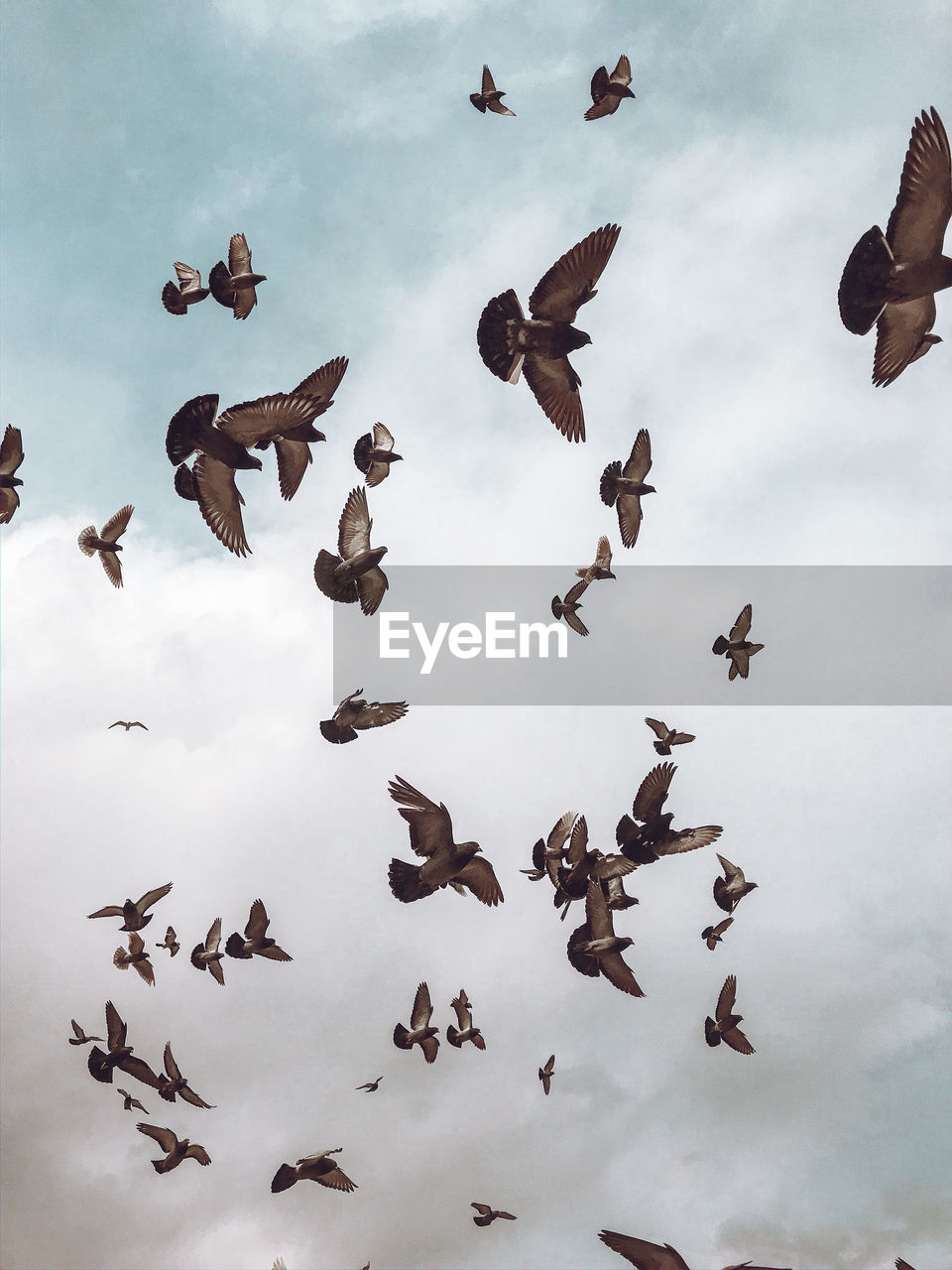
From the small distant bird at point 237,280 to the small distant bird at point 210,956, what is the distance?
12670 mm

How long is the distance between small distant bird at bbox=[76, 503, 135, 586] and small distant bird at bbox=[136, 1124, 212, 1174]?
11.9 meters

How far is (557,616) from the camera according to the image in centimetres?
2064

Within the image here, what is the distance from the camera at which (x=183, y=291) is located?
57.2 feet

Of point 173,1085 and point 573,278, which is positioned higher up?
point 573,278

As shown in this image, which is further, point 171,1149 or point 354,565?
point 171,1149

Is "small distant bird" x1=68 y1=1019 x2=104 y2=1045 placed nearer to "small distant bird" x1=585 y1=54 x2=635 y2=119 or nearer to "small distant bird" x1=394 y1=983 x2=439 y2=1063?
"small distant bird" x1=394 y1=983 x2=439 y2=1063

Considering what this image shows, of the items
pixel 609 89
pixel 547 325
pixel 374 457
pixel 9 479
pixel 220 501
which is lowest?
pixel 220 501

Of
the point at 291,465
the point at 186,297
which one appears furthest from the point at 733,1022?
the point at 186,297

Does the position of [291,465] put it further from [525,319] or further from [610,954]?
[610,954]

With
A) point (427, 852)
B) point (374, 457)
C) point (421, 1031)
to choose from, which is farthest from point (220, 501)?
point (421, 1031)

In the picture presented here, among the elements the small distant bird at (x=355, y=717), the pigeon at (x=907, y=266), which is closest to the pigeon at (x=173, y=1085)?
the small distant bird at (x=355, y=717)

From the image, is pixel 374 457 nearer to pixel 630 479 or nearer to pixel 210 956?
pixel 630 479

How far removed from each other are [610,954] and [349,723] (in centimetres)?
623

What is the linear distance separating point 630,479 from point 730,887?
8.63 meters
